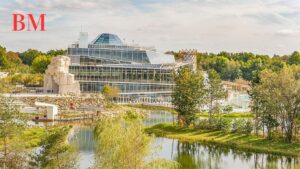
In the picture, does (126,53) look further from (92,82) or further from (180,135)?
(180,135)

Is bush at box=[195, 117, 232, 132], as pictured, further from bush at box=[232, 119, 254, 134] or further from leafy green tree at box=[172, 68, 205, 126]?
leafy green tree at box=[172, 68, 205, 126]

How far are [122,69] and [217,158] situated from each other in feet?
105

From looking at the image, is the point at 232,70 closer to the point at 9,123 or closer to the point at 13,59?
the point at 13,59

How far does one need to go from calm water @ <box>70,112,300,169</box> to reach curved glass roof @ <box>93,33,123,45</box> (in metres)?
29.8

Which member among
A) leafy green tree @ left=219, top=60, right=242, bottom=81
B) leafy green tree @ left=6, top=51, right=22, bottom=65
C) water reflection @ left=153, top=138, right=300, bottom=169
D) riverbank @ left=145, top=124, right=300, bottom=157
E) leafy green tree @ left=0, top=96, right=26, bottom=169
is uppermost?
leafy green tree @ left=6, top=51, right=22, bottom=65

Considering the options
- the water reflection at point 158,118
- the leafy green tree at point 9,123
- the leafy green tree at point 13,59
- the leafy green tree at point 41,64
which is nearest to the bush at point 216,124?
the water reflection at point 158,118

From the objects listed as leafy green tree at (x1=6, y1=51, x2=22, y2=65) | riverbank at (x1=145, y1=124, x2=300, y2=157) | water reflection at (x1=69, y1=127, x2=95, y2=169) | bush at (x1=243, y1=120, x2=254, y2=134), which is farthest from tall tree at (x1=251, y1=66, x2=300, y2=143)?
leafy green tree at (x1=6, y1=51, x2=22, y2=65)

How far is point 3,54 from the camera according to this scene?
78250 millimetres

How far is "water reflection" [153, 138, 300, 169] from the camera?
26.2 meters

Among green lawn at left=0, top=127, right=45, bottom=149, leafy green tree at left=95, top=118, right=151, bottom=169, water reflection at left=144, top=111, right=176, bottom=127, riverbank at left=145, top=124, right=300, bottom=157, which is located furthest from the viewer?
water reflection at left=144, top=111, right=176, bottom=127

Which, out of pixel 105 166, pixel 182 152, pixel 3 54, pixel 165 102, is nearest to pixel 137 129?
pixel 105 166

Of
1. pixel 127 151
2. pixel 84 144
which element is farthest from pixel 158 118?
pixel 127 151

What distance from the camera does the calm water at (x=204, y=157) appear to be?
2603cm

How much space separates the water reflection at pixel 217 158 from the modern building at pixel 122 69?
26.2 metres
